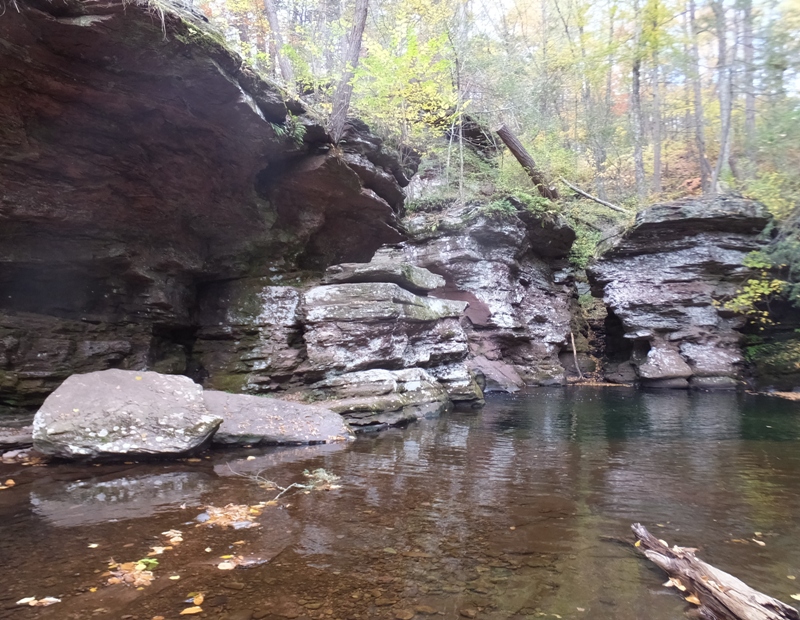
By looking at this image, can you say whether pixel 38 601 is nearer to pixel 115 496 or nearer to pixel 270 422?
pixel 115 496

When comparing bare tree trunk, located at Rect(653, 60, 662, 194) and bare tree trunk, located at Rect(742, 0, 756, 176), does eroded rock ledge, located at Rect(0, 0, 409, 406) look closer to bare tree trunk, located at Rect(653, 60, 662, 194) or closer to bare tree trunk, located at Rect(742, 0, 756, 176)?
bare tree trunk, located at Rect(742, 0, 756, 176)

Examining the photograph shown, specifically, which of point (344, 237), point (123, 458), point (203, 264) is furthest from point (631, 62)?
point (123, 458)

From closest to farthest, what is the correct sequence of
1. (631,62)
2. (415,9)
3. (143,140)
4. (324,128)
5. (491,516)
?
(491,516)
(143,140)
(324,128)
(415,9)
(631,62)

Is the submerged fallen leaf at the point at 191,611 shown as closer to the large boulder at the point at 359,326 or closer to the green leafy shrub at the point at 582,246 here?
the large boulder at the point at 359,326

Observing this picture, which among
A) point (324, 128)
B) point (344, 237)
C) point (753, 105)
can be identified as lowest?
point (344, 237)

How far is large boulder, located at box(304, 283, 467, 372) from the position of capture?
1102 centimetres

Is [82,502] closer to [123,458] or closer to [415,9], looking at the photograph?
[123,458]

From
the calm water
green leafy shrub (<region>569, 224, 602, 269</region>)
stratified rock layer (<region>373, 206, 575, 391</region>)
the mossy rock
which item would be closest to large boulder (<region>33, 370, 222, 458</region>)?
the calm water

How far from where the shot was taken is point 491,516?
14.8 feet

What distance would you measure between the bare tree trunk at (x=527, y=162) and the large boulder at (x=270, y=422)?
523 inches

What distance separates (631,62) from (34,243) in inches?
884

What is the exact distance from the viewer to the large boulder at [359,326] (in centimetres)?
1102

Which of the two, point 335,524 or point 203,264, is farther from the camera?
point 203,264

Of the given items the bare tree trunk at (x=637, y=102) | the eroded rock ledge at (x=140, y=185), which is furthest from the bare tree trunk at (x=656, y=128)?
the eroded rock ledge at (x=140, y=185)
